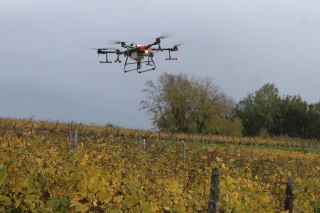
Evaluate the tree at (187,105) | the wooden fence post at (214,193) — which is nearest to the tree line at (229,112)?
the tree at (187,105)

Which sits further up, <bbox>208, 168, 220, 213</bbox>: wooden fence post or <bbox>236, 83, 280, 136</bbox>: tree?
<bbox>236, 83, 280, 136</bbox>: tree

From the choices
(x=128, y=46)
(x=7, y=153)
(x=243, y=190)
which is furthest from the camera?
(x=128, y=46)

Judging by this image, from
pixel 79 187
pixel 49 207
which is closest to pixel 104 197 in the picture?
pixel 79 187

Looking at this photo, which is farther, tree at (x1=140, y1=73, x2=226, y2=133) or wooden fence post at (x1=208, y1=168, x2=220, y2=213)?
tree at (x1=140, y1=73, x2=226, y2=133)

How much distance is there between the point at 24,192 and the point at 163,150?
574 centimetres

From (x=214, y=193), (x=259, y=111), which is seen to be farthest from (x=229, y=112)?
(x=214, y=193)

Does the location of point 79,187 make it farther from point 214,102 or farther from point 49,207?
point 214,102

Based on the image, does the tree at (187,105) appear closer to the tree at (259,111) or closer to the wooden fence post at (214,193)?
the tree at (259,111)

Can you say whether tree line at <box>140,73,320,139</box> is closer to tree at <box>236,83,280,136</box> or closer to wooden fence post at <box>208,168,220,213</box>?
tree at <box>236,83,280,136</box>

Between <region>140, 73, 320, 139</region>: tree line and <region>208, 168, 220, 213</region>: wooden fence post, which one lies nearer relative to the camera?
<region>208, 168, 220, 213</region>: wooden fence post

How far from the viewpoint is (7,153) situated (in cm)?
502

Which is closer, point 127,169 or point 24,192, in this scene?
point 24,192

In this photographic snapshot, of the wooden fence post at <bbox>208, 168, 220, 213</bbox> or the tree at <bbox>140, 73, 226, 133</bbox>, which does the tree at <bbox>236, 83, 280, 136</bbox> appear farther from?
the wooden fence post at <bbox>208, 168, 220, 213</bbox>

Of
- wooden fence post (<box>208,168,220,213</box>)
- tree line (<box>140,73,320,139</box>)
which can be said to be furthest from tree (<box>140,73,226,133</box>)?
wooden fence post (<box>208,168,220,213</box>)
